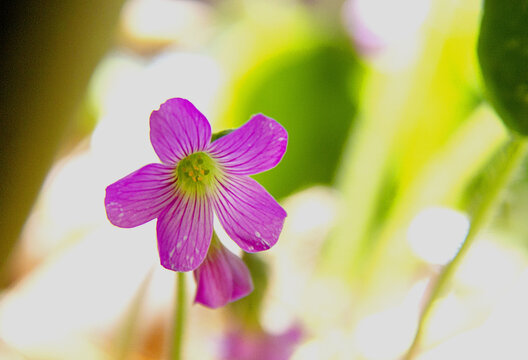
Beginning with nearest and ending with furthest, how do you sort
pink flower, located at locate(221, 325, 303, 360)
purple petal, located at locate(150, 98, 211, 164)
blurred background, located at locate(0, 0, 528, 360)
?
1. purple petal, located at locate(150, 98, 211, 164)
2. pink flower, located at locate(221, 325, 303, 360)
3. blurred background, located at locate(0, 0, 528, 360)

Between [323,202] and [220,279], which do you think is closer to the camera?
[220,279]

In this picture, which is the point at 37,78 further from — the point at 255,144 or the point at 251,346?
the point at 251,346

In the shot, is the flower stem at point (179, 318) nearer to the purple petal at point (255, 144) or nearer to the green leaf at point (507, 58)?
the purple petal at point (255, 144)

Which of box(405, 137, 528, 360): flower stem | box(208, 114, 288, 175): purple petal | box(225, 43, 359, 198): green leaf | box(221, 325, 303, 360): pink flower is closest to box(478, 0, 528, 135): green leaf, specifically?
box(405, 137, 528, 360): flower stem

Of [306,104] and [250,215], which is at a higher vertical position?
[306,104]

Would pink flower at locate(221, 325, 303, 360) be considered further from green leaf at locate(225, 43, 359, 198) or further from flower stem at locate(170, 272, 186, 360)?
green leaf at locate(225, 43, 359, 198)

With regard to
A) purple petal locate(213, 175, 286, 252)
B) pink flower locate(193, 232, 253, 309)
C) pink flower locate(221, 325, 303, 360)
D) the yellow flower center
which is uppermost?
the yellow flower center

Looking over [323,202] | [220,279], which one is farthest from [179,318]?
[323,202]

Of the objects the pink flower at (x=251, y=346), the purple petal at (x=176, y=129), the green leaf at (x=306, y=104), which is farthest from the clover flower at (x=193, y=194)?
the green leaf at (x=306, y=104)

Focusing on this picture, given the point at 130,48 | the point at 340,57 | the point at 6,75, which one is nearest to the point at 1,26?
the point at 6,75
